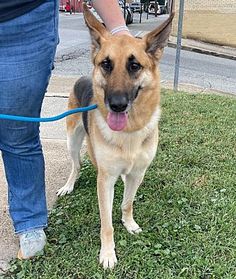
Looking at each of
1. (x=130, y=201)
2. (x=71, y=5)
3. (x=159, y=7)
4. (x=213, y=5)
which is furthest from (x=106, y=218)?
(x=159, y=7)

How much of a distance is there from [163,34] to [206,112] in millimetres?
3281

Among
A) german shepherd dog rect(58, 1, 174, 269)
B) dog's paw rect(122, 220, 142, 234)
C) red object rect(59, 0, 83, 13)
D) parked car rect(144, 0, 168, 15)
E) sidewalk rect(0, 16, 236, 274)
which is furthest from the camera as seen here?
parked car rect(144, 0, 168, 15)

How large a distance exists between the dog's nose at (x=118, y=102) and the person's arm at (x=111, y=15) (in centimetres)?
50

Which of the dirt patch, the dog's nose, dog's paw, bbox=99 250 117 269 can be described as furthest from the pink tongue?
the dirt patch

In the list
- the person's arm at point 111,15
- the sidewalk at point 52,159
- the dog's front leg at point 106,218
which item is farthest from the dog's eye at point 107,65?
the sidewalk at point 52,159

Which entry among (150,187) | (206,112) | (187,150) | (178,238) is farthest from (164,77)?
(178,238)

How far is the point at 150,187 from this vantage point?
3762 mm

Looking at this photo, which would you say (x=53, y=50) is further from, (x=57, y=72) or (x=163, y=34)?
(x=57, y=72)

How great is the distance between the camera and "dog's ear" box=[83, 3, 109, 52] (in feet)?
8.67

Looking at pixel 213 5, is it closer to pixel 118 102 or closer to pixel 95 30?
pixel 95 30

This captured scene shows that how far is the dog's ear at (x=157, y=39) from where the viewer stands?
8.57 ft

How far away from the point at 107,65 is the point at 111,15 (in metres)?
0.35

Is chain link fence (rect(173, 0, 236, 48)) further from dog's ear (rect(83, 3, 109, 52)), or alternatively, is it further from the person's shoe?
the person's shoe

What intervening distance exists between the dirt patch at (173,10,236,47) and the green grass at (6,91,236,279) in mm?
14018
